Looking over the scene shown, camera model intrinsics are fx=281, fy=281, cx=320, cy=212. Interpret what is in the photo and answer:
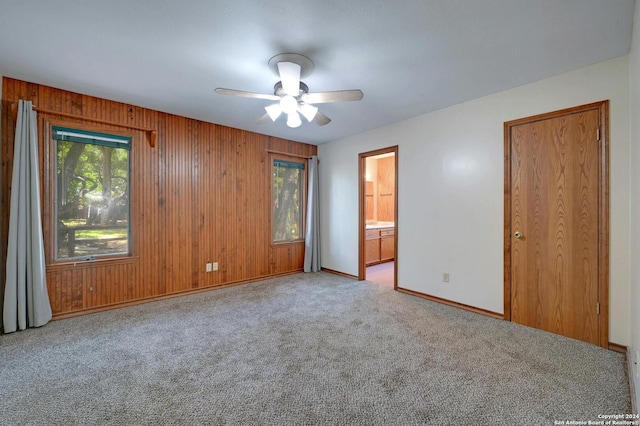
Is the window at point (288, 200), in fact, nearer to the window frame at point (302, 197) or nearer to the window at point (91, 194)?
the window frame at point (302, 197)

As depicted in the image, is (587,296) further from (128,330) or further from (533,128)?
(128,330)

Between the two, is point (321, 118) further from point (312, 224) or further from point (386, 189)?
point (386, 189)

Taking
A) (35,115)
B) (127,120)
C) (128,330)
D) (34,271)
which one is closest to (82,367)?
(128,330)

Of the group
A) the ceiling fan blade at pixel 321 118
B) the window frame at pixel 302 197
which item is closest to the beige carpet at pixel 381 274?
the window frame at pixel 302 197

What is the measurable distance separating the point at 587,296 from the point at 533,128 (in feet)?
5.32

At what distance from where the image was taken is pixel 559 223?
103 inches

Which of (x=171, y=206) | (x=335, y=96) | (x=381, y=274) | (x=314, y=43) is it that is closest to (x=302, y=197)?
(x=381, y=274)

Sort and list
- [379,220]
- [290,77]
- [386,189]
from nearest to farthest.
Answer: [290,77], [386,189], [379,220]

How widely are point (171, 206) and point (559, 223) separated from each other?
4383 mm

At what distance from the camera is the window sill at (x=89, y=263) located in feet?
9.89

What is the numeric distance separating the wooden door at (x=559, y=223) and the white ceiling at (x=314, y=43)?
0.57 meters

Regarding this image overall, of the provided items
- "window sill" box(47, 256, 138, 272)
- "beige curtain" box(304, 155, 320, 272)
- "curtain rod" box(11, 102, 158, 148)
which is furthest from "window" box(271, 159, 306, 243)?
"window sill" box(47, 256, 138, 272)

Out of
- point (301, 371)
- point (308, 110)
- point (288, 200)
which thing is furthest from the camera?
point (288, 200)

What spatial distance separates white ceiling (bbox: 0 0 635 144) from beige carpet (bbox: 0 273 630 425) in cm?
243
